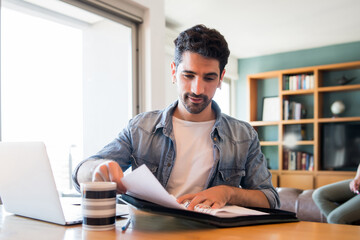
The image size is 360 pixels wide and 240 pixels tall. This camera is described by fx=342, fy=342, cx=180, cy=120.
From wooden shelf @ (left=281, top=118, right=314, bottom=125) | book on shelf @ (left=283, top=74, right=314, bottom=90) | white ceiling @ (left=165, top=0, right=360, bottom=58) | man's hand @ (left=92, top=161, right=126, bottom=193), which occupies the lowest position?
man's hand @ (left=92, top=161, right=126, bottom=193)

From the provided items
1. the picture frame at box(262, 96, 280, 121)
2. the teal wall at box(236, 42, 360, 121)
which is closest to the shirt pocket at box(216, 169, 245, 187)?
the picture frame at box(262, 96, 280, 121)

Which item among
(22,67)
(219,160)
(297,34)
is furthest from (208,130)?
(297,34)

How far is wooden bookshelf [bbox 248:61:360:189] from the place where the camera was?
484cm

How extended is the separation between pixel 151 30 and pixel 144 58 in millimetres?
256

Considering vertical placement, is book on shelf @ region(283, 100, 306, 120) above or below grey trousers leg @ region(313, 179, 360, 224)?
above

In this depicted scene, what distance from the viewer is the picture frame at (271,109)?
554cm

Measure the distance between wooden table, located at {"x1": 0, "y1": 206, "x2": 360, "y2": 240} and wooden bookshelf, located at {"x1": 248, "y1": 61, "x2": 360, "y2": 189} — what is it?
4396 millimetres

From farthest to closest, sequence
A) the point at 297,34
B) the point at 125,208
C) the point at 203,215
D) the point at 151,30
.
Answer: the point at 297,34, the point at 151,30, the point at 125,208, the point at 203,215

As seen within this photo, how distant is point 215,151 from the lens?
1.26 meters

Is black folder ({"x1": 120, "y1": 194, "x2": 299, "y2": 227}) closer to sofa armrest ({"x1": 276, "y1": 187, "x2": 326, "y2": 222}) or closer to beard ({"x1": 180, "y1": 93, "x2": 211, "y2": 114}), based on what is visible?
beard ({"x1": 180, "y1": 93, "x2": 211, "y2": 114})

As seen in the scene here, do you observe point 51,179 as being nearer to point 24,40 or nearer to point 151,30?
point 151,30

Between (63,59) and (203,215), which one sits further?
(63,59)

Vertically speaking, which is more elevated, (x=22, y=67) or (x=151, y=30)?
(x=151, y=30)

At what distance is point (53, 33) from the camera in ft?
11.5
